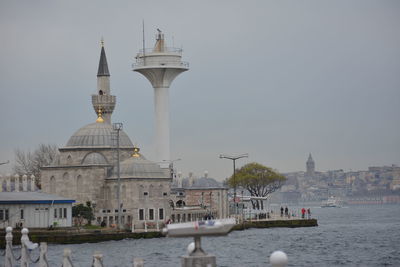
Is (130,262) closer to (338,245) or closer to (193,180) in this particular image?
(338,245)

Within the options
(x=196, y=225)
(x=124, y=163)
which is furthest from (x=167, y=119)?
(x=196, y=225)

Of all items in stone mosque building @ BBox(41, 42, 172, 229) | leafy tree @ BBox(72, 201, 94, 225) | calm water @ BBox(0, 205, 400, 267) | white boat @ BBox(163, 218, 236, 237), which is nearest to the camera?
white boat @ BBox(163, 218, 236, 237)

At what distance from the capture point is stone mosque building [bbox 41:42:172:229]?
282 ft

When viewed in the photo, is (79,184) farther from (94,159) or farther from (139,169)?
(139,169)

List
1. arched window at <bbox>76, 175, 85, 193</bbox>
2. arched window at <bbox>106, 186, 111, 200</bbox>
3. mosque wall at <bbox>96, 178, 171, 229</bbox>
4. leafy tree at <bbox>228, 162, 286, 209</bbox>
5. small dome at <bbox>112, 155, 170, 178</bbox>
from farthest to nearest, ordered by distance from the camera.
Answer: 1. leafy tree at <bbox>228, 162, 286, 209</bbox>
2. arched window at <bbox>76, 175, 85, 193</bbox>
3. arched window at <bbox>106, 186, 111, 200</bbox>
4. small dome at <bbox>112, 155, 170, 178</bbox>
5. mosque wall at <bbox>96, 178, 171, 229</bbox>

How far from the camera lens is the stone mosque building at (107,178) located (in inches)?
3386

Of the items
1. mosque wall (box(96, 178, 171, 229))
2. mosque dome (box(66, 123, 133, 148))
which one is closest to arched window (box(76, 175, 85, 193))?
mosque wall (box(96, 178, 171, 229))

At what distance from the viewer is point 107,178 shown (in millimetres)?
89750

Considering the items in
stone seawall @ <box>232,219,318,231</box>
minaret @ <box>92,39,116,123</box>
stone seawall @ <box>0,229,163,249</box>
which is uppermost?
minaret @ <box>92,39,116,123</box>

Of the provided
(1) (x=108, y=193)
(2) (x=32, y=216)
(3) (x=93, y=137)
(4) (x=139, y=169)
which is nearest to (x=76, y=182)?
(1) (x=108, y=193)

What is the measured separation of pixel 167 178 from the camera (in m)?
87.4

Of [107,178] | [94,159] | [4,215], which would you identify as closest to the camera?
[4,215]

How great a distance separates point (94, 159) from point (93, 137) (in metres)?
3.52

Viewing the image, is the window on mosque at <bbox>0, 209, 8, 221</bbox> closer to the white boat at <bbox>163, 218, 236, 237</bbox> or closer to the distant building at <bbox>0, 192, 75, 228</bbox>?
the distant building at <bbox>0, 192, 75, 228</bbox>
